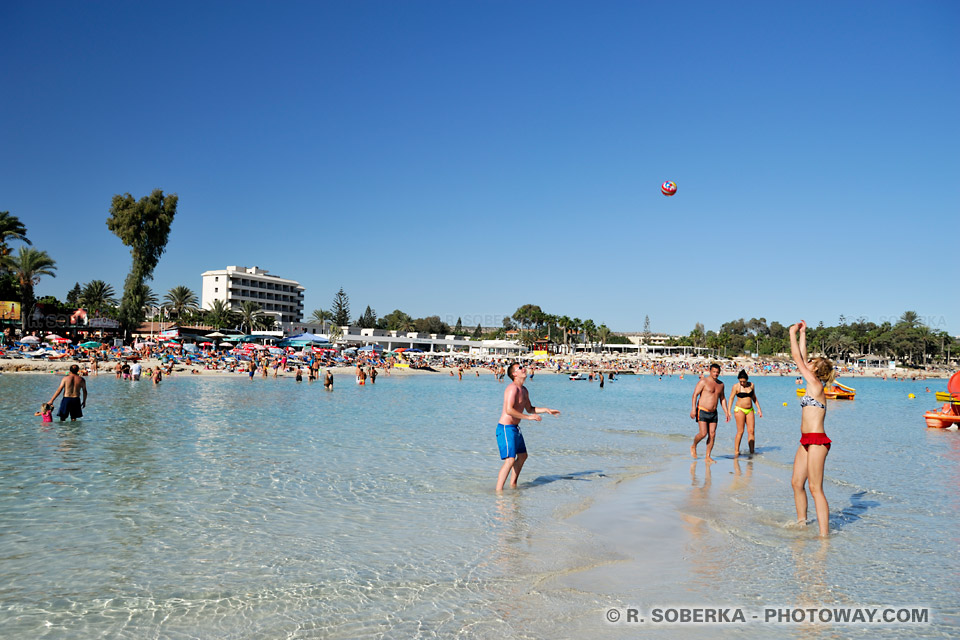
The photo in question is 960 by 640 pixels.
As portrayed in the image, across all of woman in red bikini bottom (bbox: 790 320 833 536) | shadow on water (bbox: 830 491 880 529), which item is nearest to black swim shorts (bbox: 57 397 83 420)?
woman in red bikini bottom (bbox: 790 320 833 536)

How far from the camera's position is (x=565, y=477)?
973 cm

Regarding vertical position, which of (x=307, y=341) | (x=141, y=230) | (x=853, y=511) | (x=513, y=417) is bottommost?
(x=853, y=511)

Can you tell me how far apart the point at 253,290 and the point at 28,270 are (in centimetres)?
5496

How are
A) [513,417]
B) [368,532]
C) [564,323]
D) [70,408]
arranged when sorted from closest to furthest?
[368,532], [513,417], [70,408], [564,323]

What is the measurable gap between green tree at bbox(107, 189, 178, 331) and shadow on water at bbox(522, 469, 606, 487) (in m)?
47.5

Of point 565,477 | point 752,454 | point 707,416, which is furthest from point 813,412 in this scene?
point 752,454

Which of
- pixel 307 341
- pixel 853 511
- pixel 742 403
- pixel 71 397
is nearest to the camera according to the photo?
pixel 853 511

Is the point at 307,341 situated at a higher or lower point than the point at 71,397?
higher

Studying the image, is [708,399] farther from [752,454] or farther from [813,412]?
[813,412]

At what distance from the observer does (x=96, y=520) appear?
660 centimetres

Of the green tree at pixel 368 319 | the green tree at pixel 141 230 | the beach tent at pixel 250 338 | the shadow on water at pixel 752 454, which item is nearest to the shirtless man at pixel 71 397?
the shadow on water at pixel 752 454

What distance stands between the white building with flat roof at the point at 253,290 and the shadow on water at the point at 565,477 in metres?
98.4

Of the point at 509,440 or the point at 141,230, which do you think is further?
the point at 141,230

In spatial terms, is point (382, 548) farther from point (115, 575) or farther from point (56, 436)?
point (56, 436)
